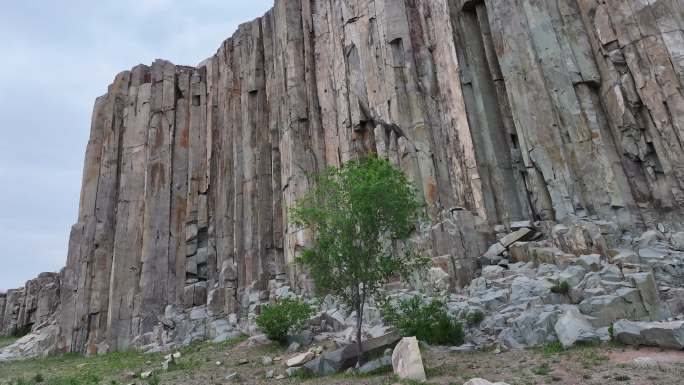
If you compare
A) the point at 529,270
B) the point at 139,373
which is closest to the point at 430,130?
the point at 529,270

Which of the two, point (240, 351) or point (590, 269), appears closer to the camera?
point (590, 269)

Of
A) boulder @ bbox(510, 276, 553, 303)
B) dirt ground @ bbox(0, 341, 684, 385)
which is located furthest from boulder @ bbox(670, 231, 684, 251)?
dirt ground @ bbox(0, 341, 684, 385)

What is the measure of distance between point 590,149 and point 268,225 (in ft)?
57.9

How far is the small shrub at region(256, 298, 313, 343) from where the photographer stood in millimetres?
16016

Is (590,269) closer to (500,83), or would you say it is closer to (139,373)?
(500,83)

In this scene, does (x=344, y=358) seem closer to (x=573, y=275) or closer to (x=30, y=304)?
(x=573, y=275)

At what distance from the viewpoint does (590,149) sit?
17516mm

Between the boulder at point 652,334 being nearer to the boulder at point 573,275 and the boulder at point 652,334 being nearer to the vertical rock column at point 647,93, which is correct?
the boulder at point 573,275

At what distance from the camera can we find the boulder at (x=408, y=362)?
9.53 metres

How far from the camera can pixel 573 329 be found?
1100cm

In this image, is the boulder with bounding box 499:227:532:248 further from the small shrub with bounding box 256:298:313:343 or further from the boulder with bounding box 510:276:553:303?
the small shrub with bounding box 256:298:313:343

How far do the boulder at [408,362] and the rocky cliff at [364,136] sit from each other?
7147 millimetres

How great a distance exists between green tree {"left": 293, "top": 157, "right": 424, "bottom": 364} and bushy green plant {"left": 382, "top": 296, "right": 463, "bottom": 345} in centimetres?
141

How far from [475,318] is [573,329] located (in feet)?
10.3
